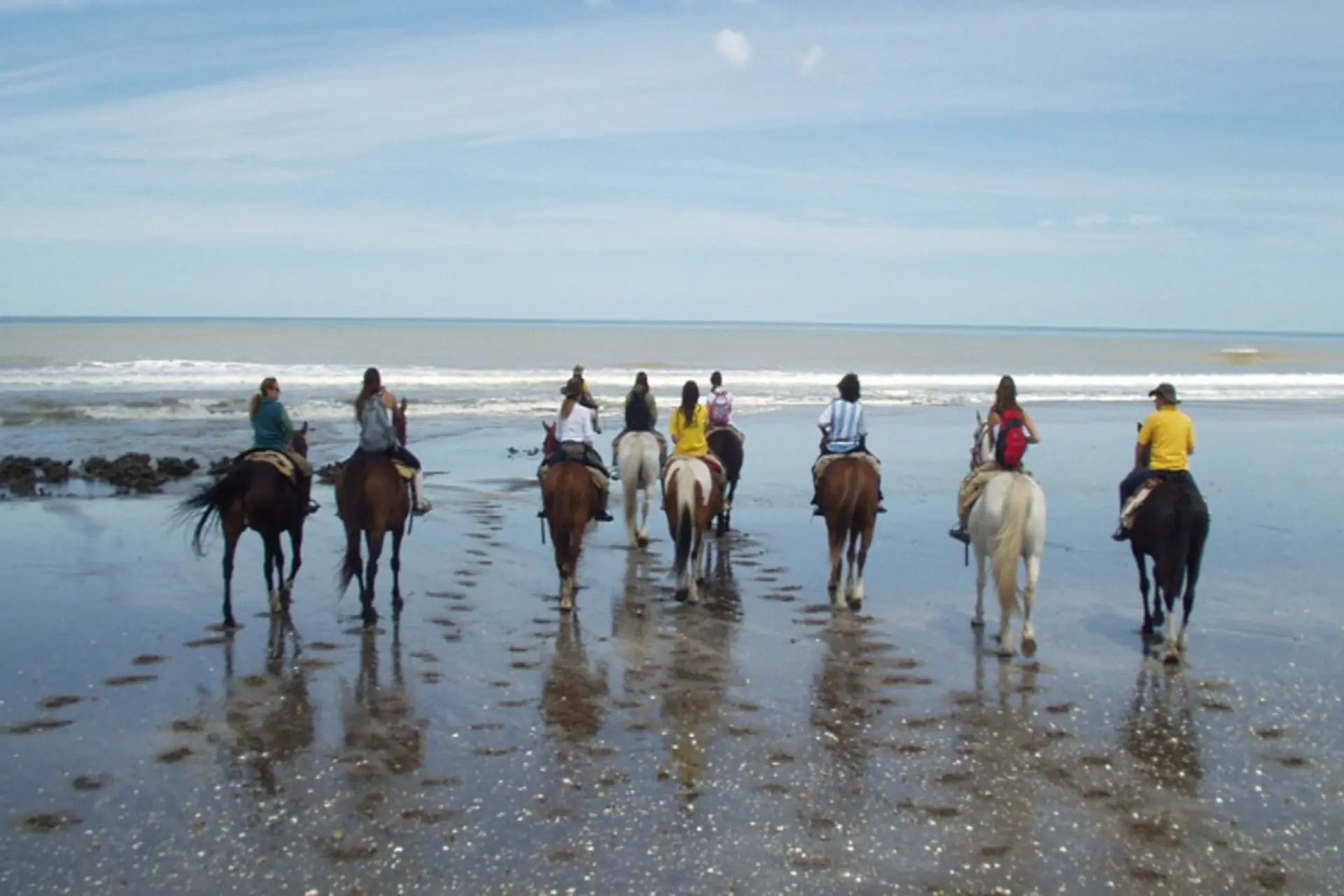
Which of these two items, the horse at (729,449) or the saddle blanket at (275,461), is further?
the horse at (729,449)

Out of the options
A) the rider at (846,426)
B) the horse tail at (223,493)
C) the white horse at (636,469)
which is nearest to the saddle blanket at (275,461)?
the horse tail at (223,493)

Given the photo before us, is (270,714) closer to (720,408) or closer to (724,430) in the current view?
(724,430)

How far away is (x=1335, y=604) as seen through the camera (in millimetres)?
10594

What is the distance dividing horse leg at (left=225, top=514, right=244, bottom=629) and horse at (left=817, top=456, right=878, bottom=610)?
479 centimetres

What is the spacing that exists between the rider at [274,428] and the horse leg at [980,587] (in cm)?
547

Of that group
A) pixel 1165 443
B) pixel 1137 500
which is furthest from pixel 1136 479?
pixel 1165 443

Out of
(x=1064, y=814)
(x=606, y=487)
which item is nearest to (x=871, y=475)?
(x=606, y=487)

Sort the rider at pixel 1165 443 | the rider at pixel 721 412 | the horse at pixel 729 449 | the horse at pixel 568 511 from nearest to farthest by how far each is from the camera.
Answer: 1. the rider at pixel 1165 443
2. the horse at pixel 568 511
3. the horse at pixel 729 449
4. the rider at pixel 721 412

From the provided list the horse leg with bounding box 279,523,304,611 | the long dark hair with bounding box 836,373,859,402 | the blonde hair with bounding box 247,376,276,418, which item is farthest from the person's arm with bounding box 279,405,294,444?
the long dark hair with bounding box 836,373,859,402

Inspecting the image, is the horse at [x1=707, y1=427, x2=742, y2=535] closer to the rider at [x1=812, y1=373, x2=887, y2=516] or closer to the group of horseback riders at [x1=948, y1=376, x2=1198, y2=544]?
the rider at [x1=812, y1=373, x2=887, y2=516]

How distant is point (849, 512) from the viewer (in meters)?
10.6

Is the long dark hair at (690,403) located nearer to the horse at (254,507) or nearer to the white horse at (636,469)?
the white horse at (636,469)

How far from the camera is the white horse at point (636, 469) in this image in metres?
13.3

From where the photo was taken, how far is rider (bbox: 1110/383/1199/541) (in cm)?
942
